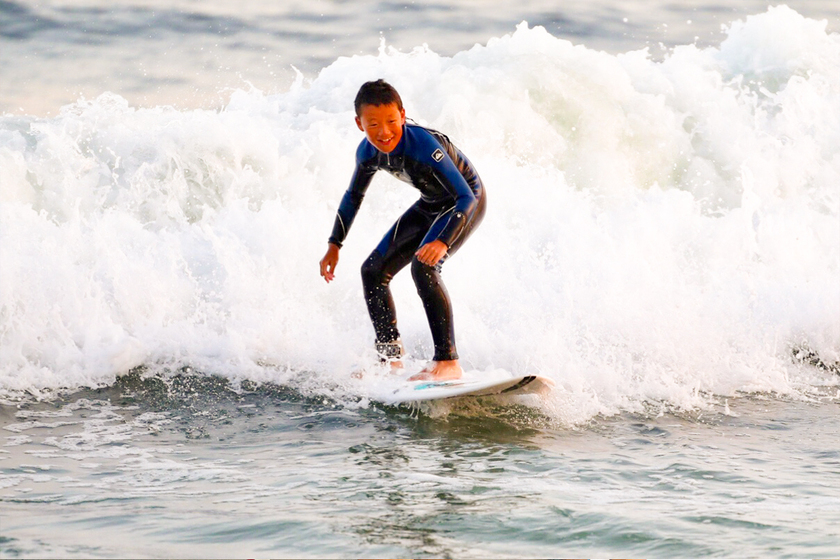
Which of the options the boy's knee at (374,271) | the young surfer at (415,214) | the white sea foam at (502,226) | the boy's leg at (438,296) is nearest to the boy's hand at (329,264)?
the young surfer at (415,214)

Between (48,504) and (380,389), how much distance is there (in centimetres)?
255

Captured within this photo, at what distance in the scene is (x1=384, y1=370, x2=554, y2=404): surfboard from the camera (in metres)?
5.47

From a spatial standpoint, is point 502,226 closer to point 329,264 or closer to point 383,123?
point 329,264

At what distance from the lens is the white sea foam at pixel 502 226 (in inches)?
276

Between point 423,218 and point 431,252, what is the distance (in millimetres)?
626

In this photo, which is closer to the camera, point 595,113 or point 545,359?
point 545,359

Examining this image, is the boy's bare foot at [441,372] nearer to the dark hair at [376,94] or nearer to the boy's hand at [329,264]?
the boy's hand at [329,264]

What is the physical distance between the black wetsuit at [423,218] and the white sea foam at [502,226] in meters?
0.79

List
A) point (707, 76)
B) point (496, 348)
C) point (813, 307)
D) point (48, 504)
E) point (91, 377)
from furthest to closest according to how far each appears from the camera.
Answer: point (707, 76), point (813, 307), point (496, 348), point (91, 377), point (48, 504)

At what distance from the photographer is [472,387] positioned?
5504 millimetres

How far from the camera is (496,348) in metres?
7.13

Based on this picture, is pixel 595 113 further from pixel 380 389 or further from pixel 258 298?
pixel 380 389

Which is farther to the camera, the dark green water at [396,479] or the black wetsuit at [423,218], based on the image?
the black wetsuit at [423,218]

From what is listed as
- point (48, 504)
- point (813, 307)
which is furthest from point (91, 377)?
point (813, 307)
